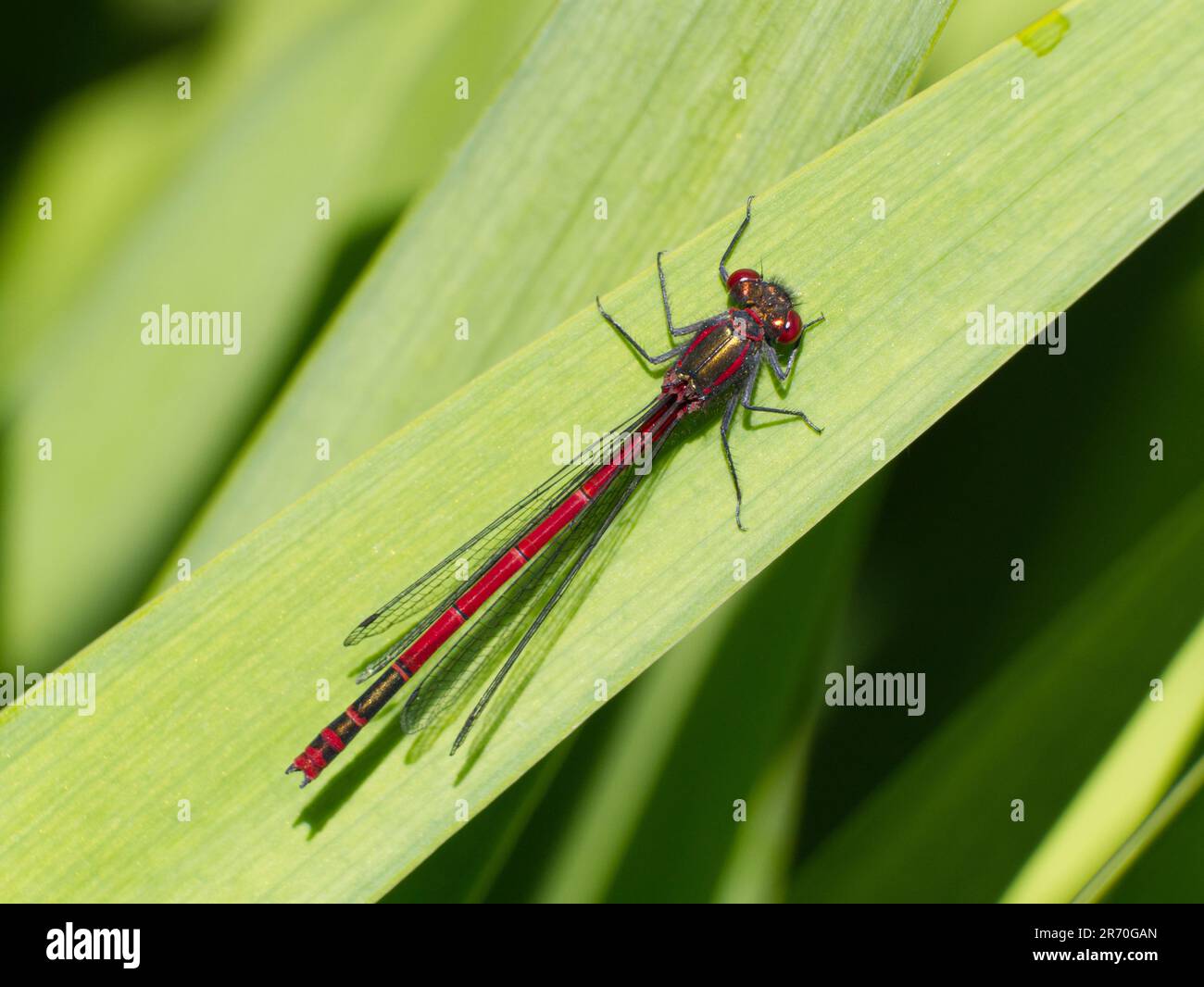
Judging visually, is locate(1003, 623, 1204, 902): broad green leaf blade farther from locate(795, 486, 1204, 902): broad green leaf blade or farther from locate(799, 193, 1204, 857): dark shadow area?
locate(799, 193, 1204, 857): dark shadow area

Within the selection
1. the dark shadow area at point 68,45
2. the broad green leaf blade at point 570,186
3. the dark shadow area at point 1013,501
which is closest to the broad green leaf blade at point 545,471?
the broad green leaf blade at point 570,186

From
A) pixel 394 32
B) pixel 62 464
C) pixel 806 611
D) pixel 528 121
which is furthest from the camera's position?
pixel 394 32

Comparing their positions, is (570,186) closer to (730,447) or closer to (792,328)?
(792,328)

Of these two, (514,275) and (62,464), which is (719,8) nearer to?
(514,275)

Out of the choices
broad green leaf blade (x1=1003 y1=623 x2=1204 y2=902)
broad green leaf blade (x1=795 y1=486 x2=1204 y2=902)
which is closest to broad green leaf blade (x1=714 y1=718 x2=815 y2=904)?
broad green leaf blade (x1=795 y1=486 x2=1204 y2=902)

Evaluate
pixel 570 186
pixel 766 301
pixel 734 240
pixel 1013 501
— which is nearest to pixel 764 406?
pixel 766 301

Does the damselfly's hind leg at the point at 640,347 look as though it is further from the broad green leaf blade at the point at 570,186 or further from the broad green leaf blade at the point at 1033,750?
the broad green leaf blade at the point at 1033,750
